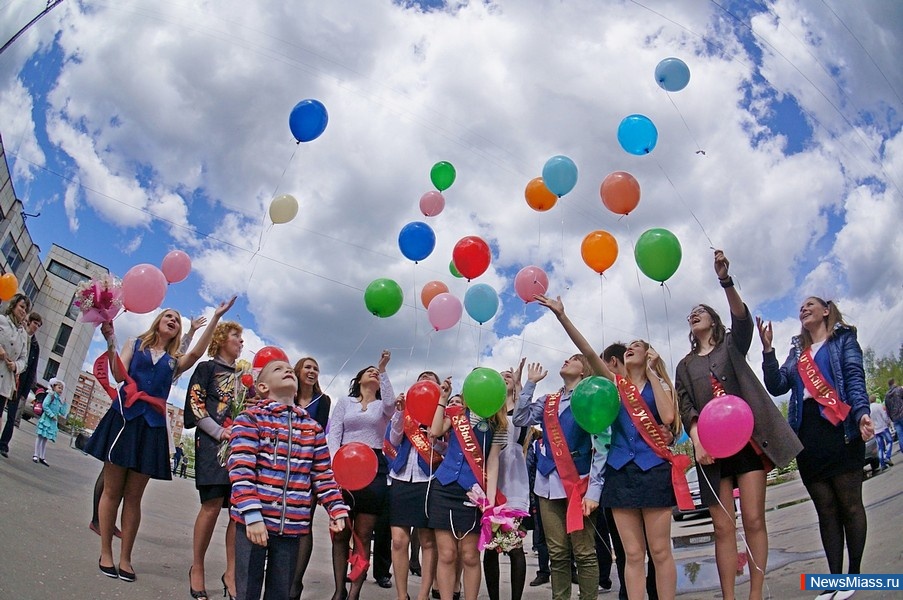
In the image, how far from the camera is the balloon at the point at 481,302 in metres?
5.97

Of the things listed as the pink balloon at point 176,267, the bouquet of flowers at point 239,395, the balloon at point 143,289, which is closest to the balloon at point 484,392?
the bouquet of flowers at point 239,395

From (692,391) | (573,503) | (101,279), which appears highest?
(101,279)

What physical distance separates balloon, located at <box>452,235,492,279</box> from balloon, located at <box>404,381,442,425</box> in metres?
1.71

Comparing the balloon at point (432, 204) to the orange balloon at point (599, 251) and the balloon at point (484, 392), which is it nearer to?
the orange balloon at point (599, 251)

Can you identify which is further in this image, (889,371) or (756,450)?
(889,371)

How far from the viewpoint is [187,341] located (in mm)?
4324

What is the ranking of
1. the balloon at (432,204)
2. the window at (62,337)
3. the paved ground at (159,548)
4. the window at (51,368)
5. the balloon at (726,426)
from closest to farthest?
the paved ground at (159,548)
the balloon at (726,426)
the window at (62,337)
the window at (51,368)
the balloon at (432,204)

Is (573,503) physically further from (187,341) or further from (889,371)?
(187,341)

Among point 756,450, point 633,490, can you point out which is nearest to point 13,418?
point 633,490

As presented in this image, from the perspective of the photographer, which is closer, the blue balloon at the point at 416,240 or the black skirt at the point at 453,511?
the black skirt at the point at 453,511

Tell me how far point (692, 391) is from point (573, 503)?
3.51 feet

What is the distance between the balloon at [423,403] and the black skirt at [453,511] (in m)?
0.51

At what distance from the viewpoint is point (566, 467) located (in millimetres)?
3945

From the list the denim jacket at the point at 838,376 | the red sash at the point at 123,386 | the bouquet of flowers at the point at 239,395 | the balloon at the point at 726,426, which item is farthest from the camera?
the bouquet of flowers at the point at 239,395
